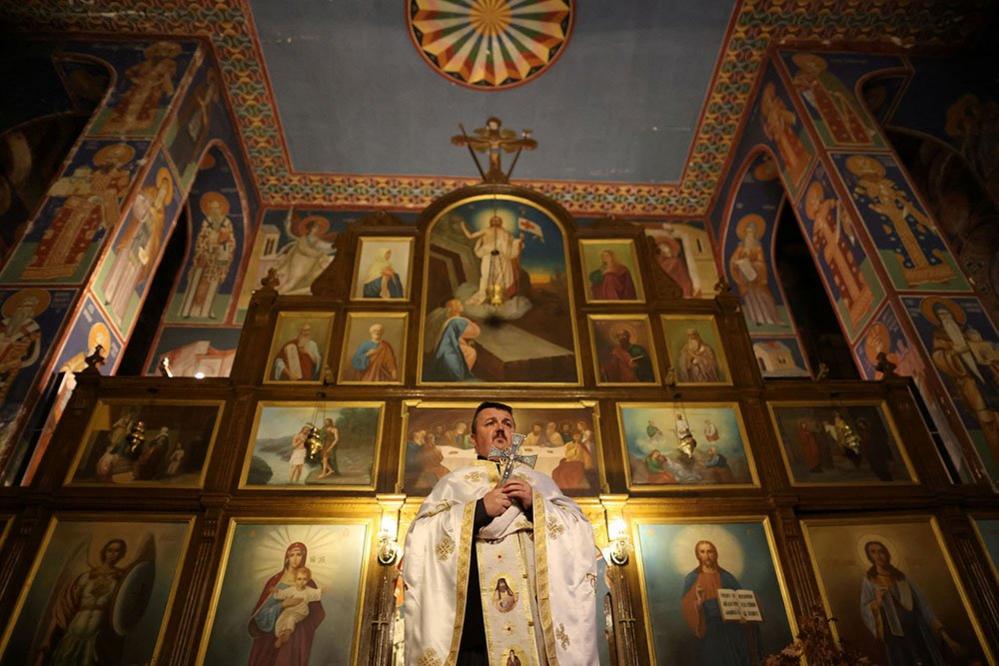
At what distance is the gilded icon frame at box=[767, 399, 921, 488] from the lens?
7027 millimetres

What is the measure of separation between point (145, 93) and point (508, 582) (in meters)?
9.99

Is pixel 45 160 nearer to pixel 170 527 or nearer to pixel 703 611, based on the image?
pixel 170 527

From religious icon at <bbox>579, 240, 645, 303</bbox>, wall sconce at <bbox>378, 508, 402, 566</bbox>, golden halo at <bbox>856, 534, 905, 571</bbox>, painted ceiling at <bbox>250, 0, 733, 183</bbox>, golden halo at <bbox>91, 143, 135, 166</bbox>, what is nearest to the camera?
wall sconce at <bbox>378, 508, 402, 566</bbox>

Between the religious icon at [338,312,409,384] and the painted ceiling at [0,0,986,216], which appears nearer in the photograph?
the religious icon at [338,312,409,384]

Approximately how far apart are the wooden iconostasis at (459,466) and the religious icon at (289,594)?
2 centimetres

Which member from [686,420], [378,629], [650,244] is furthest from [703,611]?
[650,244]

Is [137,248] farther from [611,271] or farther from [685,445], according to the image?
[685,445]

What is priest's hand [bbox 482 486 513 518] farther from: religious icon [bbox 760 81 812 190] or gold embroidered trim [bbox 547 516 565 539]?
religious icon [bbox 760 81 812 190]

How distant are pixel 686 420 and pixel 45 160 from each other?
1156 cm

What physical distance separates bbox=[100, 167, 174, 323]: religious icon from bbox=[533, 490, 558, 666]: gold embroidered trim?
6.93 meters

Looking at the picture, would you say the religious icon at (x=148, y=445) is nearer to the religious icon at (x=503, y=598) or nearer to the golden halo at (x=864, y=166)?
the religious icon at (x=503, y=598)

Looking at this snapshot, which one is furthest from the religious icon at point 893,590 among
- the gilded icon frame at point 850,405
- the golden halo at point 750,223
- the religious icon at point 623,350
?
the golden halo at point 750,223

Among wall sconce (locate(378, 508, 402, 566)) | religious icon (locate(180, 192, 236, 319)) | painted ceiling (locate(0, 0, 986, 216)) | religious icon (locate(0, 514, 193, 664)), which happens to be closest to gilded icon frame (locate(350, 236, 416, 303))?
wall sconce (locate(378, 508, 402, 566))

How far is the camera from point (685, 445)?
23.7 ft
